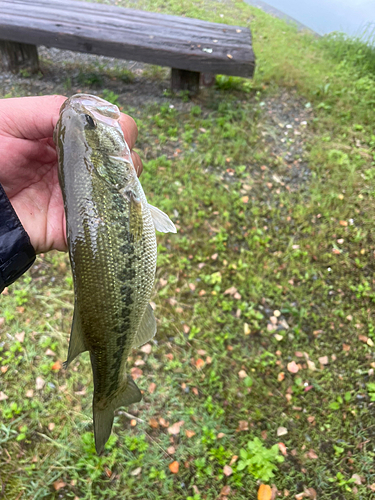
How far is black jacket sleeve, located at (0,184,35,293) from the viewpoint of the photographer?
2.14 m

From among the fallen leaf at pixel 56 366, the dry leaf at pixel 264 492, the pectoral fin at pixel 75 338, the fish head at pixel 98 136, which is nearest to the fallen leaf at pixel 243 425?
the dry leaf at pixel 264 492

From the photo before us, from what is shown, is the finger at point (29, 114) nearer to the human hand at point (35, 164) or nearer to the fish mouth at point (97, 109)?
the human hand at point (35, 164)

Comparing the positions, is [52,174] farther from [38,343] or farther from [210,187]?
[210,187]

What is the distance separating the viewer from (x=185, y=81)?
6.04 m

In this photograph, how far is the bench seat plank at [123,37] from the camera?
5.32 meters

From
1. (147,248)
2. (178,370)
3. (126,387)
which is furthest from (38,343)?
(147,248)

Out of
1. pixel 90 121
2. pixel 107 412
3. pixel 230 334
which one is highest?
pixel 90 121

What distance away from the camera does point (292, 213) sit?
16.0 feet

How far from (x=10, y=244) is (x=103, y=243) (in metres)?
0.70

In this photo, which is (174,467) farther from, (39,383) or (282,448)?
(39,383)

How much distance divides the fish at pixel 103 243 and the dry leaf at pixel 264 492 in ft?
5.76

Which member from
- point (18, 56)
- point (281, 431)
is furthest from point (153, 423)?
point (18, 56)

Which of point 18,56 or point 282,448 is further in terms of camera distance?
point 18,56

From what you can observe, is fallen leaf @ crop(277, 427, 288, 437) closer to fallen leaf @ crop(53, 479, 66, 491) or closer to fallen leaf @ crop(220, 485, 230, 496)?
fallen leaf @ crop(220, 485, 230, 496)
